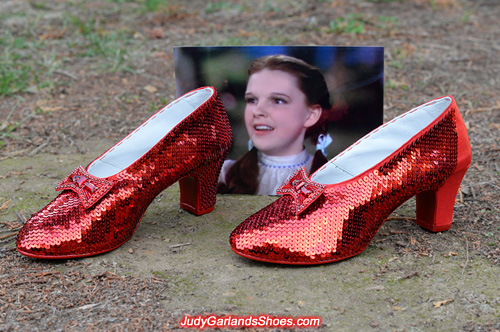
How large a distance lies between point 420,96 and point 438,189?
1524mm

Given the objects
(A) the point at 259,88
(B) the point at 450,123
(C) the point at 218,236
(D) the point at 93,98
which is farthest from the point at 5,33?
(B) the point at 450,123

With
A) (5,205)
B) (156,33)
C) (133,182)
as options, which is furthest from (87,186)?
(156,33)

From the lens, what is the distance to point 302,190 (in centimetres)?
162

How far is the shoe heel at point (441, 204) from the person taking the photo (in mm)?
1770

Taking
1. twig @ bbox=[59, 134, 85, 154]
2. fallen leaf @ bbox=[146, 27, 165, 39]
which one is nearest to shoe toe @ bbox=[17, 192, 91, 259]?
twig @ bbox=[59, 134, 85, 154]

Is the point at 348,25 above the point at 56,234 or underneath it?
above

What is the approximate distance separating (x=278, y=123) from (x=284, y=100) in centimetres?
9

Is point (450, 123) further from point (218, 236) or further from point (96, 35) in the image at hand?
point (96, 35)

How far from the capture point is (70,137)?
2.83 metres

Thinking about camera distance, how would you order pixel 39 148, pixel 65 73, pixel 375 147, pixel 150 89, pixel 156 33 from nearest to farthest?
pixel 375 147 → pixel 39 148 → pixel 150 89 → pixel 65 73 → pixel 156 33

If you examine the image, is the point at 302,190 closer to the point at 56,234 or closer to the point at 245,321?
the point at 245,321

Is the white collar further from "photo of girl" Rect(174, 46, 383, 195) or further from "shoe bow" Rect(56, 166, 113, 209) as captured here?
"shoe bow" Rect(56, 166, 113, 209)

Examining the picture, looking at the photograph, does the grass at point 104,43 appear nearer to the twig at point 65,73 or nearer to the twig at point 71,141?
the twig at point 65,73

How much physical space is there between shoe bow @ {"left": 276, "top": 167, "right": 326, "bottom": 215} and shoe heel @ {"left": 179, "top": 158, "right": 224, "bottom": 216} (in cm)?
38
